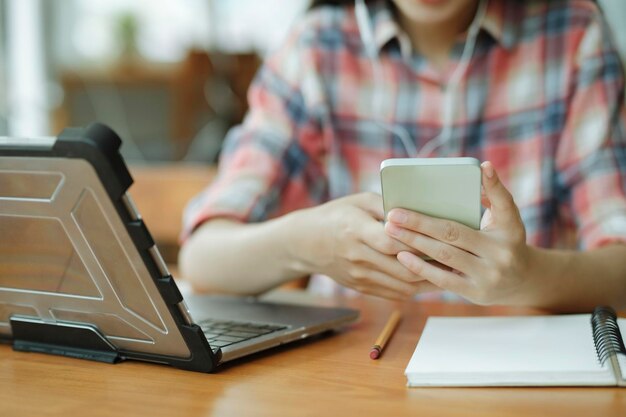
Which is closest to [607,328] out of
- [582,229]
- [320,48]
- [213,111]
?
[582,229]

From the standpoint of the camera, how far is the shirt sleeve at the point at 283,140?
118 centimetres

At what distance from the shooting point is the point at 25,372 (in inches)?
27.0

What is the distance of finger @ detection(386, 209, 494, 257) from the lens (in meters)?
0.69

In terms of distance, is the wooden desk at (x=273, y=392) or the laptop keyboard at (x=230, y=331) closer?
the wooden desk at (x=273, y=392)

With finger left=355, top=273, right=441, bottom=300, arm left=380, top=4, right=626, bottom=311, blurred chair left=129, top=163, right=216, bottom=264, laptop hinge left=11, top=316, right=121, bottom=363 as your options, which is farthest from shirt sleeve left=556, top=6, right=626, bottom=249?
blurred chair left=129, top=163, right=216, bottom=264

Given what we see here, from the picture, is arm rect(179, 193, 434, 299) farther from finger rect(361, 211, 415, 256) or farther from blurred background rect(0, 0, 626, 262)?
blurred background rect(0, 0, 626, 262)

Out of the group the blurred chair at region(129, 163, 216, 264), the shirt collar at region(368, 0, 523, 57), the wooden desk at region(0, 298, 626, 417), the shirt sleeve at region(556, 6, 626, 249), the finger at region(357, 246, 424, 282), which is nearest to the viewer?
the wooden desk at region(0, 298, 626, 417)

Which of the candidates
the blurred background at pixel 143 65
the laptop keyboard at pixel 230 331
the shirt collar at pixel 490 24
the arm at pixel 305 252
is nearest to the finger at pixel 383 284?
the arm at pixel 305 252

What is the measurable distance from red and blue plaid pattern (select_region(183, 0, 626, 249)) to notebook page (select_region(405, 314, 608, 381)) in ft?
1.21

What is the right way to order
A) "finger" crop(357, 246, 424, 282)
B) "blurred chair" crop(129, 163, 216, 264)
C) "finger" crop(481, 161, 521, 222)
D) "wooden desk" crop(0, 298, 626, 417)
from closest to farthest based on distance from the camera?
"wooden desk" crop(0, 298, 626, 417) < "finger" crop(481, 161, 521, 222) < "finger" crop(357, 246, 424, 282) < "blurred chair" crop(129, 163, 216, 264)

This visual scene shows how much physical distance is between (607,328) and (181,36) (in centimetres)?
415

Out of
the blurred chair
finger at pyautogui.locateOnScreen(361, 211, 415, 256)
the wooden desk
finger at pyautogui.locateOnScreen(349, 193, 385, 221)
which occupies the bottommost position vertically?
the blurred chair

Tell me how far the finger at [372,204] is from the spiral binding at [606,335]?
212 millimetres

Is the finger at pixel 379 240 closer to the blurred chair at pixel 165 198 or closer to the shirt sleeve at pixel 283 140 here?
the shirt sleeve at pixel 283 140
